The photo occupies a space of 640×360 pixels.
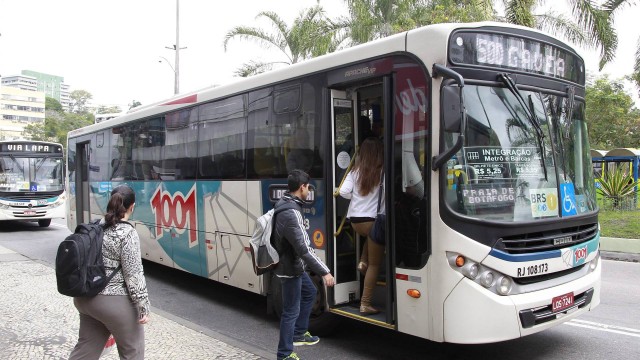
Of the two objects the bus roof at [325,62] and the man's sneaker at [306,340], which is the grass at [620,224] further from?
the man's sneaker at [306,340]

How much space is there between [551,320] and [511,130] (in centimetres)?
162

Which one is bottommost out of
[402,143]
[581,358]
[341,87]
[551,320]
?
[581,358]

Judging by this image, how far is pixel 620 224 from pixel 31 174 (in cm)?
1839

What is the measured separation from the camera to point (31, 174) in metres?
18.2

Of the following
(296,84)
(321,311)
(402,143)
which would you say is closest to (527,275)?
(402,143)

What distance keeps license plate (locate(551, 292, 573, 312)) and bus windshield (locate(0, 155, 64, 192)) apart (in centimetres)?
1799

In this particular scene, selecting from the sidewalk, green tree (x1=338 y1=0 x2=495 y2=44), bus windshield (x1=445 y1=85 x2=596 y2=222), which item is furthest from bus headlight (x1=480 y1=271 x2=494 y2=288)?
green tree (x1=338 y1=0 x2=495 y2=44)

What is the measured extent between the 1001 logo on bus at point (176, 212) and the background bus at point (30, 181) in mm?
11060

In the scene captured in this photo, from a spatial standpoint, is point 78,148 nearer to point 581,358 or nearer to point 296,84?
point 296,84

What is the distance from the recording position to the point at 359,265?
541 cm

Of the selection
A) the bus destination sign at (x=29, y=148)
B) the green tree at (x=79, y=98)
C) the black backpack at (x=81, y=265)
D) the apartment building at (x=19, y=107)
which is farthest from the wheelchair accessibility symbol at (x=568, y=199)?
the apartment building at (x=19, y=107)

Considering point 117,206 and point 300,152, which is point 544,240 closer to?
point 300,152

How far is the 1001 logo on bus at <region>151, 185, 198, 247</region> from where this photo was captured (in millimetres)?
7887

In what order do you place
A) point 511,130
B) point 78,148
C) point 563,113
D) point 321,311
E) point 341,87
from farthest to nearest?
point 78,148
point 321,311
point 341,87
point 563,113
point 511,130
